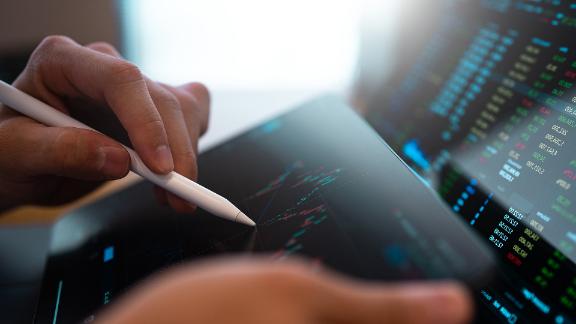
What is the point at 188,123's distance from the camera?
0.57 meters

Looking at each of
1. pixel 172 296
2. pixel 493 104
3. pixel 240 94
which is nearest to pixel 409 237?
pixel 172 296

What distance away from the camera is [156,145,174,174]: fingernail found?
17.4 inches

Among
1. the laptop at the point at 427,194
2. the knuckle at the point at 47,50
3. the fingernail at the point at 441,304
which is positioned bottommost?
the fingernail at the point at 441,304

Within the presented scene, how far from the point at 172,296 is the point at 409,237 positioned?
0.56 feet

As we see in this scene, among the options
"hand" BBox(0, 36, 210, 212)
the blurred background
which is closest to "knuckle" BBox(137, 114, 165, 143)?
"hand" BBox(0, 36, 210, 212)

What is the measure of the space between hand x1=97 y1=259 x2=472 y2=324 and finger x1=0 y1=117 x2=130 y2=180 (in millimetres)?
267

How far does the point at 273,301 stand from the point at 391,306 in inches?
2.1

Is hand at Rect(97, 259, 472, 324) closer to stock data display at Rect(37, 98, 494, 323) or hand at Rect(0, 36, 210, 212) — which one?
stock data display at Rect(37, 98, 494, 323)

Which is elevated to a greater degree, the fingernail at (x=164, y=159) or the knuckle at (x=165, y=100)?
the knuckle at (x=165, y=100)

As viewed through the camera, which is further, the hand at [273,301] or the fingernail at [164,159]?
the fingernail at [164,159]

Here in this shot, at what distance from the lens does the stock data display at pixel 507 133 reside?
0.37 m

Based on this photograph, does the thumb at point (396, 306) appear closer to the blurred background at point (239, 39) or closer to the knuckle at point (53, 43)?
the knuckle at point (53, 43)

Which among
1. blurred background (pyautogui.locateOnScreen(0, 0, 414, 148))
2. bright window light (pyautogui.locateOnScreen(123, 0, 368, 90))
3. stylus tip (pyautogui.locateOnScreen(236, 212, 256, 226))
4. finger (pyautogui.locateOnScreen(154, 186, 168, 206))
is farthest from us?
bright window light (pyautogui.locateOnScreen(123, 0, 368, 90))

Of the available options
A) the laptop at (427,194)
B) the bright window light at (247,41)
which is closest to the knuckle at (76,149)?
the laptop at (427,194)
